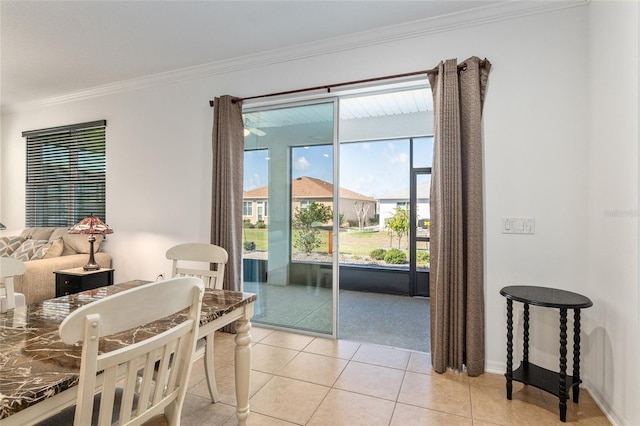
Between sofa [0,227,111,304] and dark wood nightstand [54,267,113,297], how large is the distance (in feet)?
0.50

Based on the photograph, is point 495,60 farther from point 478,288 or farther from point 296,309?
point 296,309

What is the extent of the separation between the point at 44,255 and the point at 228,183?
2505 mm

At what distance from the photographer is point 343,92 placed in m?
3.04

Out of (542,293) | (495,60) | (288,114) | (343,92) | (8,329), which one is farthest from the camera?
(288,114)

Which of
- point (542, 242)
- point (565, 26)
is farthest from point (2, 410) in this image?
point (565, 26)

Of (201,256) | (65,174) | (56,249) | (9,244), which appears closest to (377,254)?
(201,256)

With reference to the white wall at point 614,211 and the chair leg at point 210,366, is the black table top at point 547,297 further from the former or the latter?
the chair leg at point 210,366

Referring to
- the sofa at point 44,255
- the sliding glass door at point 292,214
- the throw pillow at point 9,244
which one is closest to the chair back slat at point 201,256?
the sliding glass door at point 292,214

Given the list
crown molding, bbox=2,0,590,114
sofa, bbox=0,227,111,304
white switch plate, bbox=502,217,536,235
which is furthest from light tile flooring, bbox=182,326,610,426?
crown molding, bbox=2,0,590,114

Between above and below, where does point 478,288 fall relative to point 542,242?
below

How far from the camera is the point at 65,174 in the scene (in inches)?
177

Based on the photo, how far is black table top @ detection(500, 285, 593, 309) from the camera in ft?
6.26

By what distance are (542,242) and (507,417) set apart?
1.21 m

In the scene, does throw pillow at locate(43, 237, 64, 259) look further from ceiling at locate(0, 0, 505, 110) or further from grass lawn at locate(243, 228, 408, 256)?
grass lawn at locate(243, 228, 408, 256)
